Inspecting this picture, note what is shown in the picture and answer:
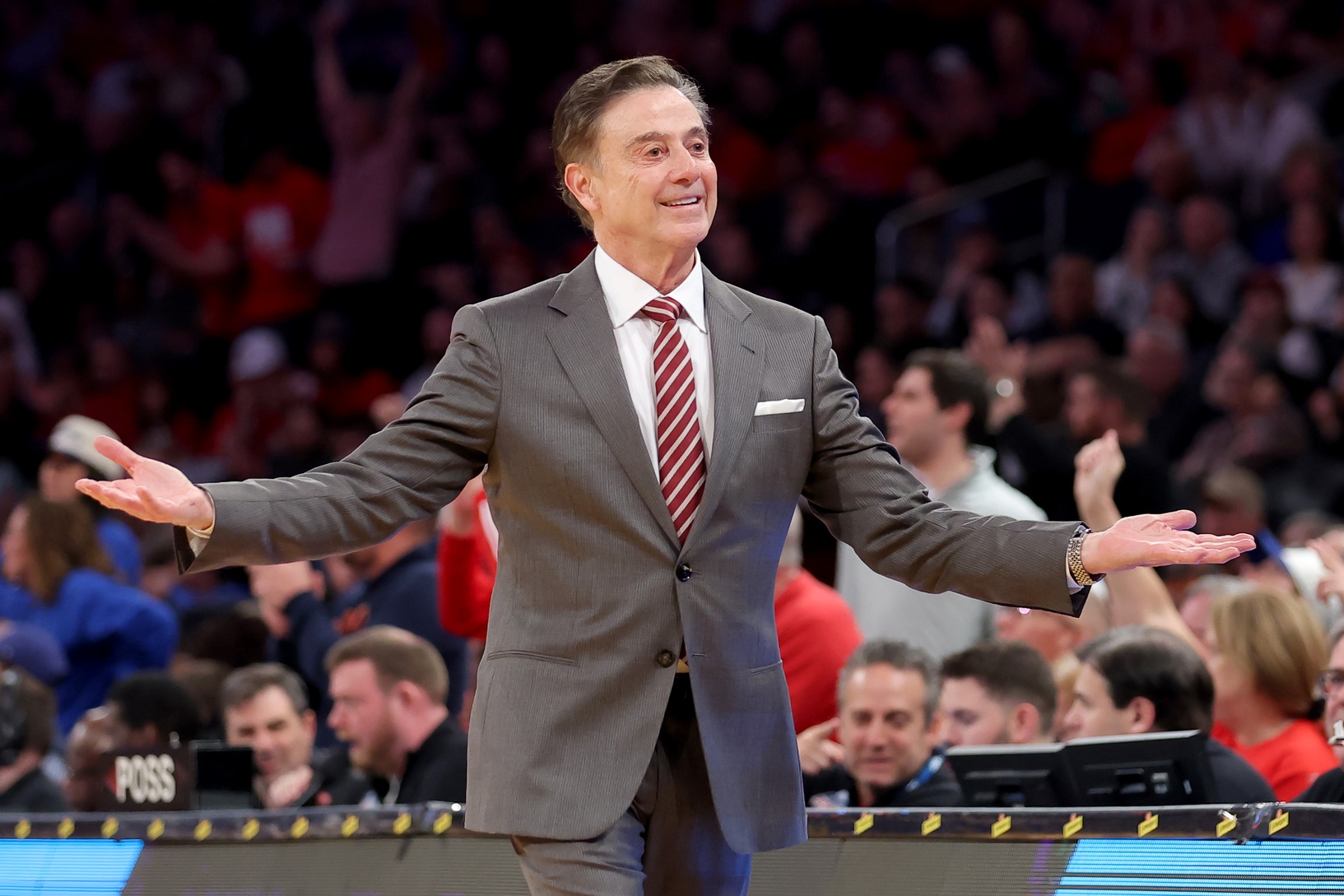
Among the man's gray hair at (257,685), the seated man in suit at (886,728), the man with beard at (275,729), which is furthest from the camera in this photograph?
the man's gray hair at (257,685)

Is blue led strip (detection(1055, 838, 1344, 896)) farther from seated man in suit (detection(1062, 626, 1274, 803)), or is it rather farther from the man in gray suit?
seated man in suit (detection(1062, 626, 1274, 803))

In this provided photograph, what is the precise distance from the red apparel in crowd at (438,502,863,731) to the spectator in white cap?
2720 mm

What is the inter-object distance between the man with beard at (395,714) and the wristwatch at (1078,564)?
285 centimetres

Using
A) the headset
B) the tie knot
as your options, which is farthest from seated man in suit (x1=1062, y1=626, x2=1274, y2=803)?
the headset

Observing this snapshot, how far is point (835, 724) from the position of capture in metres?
4.98

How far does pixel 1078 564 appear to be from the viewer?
8.57ft

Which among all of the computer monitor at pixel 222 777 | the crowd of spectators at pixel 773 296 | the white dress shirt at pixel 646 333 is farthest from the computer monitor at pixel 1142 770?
the computer monitor at pixel 222 777

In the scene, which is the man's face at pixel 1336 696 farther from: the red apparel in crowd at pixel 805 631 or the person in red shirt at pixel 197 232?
the person in red shirt at pixel 197 232

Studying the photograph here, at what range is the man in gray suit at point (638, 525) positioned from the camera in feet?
8.45

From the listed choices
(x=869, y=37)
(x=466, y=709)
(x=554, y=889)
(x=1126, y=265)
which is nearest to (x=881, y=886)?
(x=554, y=889)

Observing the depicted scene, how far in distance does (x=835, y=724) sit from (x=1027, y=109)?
564 cm

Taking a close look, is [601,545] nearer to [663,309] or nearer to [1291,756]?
[663,309]

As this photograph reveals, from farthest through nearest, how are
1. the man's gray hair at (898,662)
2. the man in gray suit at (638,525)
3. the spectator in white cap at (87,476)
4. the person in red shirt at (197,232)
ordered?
1. the person in red shirt at (197,232)
2. the spectator in white cap at (87,476)
3. the man's gray hair at (898,662)
4. the man in gray suit at (638,525)

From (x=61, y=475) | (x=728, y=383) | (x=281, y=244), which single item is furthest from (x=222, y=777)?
(x=281, y=244)
